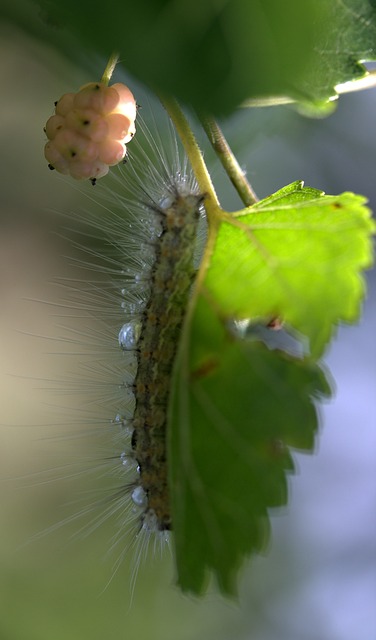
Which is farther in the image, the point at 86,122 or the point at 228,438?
the point at 86,122


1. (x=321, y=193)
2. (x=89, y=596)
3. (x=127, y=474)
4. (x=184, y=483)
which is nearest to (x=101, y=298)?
(x=127, y=474)

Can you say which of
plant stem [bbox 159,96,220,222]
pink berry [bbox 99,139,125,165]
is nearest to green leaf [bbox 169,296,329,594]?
plant stem [bbox 159,96,220,222]

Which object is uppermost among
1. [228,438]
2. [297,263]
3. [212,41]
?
[212,41]

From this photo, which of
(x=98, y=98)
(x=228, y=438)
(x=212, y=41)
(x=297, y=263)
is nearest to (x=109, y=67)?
(x=98, y=98)

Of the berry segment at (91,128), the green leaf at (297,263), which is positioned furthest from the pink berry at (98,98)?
the green leaf at (297,263)

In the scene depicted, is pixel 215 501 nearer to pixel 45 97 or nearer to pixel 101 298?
pixel 101 298

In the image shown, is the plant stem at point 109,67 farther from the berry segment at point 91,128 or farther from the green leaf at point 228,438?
the green leaf at point 228,438

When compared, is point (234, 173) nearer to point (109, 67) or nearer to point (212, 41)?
point (109, 67)
